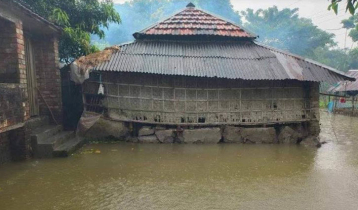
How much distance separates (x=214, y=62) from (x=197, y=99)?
1.33 meters

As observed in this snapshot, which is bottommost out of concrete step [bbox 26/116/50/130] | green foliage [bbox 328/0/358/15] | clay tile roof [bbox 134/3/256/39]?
concrete step [bbox 26/116/50/130]

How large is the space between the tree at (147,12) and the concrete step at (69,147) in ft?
109

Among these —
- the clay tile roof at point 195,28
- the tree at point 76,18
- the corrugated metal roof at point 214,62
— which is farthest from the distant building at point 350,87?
the tree at point 76,18

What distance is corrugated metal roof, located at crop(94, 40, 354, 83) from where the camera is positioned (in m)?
8.83

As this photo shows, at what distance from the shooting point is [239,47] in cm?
1025

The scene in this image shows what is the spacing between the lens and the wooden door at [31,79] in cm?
851

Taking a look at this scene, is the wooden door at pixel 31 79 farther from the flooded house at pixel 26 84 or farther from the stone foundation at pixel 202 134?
the stone foundation at pixel 202 134

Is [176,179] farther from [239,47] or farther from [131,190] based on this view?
[239,47]

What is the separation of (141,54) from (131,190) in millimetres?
5366

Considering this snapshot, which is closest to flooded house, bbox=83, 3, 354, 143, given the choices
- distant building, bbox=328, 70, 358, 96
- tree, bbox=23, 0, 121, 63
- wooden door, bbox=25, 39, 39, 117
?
wooden door, bbox=25, 39, 39, 117

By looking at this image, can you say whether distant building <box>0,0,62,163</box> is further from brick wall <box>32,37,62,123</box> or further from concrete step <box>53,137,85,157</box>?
concrete step <box>53,137,85,157</box>

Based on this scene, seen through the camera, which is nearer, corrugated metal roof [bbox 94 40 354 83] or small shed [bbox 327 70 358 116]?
corrugated metal roof [bbox 94 40 354 83]

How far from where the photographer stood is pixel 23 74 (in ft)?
23.0

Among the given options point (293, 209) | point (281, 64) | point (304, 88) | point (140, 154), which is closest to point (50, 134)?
point (140, 154)
